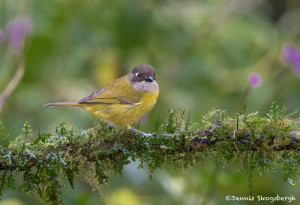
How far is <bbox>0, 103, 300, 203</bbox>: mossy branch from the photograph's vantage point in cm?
262

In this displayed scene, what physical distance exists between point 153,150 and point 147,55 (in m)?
3.06

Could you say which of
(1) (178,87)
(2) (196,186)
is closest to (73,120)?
(1) (178,87)

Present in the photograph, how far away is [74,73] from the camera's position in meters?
5.72

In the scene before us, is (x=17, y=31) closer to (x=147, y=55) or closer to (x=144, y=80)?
(x=144, y=80)

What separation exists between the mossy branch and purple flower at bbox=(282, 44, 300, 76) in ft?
8.00

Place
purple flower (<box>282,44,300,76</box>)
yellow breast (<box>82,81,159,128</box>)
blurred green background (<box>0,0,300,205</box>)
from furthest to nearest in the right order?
1. blurred green background (<box>0,0,300,205</box>)
2. purple flower (<box>282,44,300,76</box>)
3. yellow breast (<box>82,81,159,128</box>)

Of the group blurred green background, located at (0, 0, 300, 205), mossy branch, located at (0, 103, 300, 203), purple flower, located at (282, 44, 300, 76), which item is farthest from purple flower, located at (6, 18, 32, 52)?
purple flower, located at (282, 44, 300, 76)

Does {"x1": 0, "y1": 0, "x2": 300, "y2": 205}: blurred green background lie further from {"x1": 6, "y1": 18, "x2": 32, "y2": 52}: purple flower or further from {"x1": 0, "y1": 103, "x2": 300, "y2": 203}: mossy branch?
{"x1": 0, "y1": 103, "x2": 300, "y2": 203}: mossy branch

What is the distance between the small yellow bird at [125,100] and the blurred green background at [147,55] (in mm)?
1044

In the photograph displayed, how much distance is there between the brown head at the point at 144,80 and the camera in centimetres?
406

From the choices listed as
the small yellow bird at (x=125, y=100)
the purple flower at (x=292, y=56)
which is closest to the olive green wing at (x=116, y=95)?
the small yellow bird at (x=125, y=100)

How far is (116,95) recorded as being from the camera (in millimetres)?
4062

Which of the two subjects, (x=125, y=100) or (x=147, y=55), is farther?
(x=147, y=55)

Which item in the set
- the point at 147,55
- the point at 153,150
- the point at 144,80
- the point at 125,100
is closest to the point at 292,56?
the point at 147,55
